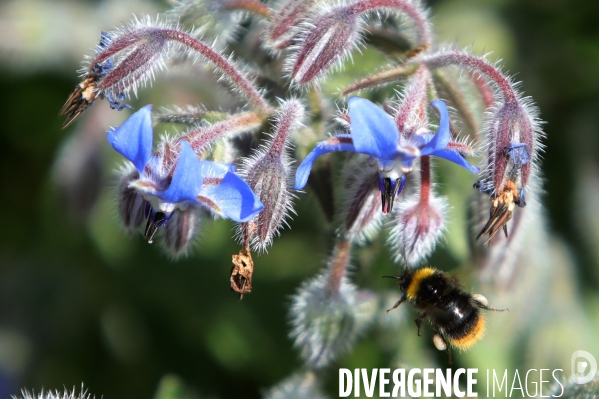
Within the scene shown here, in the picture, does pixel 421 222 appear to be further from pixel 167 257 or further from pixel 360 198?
pixel 167 257

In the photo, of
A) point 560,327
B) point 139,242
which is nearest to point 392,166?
point 560,327

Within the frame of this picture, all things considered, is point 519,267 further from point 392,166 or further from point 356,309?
point 392,166

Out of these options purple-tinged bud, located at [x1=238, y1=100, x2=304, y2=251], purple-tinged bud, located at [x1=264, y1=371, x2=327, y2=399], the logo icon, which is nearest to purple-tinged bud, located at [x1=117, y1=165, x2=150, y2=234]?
purple-tinged bud, located at [x1=238, y1=100, x2=304, y2=251]

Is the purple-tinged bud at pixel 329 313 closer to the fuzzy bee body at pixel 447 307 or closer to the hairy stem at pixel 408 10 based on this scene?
the fuzzy bee body at pixel 447 307

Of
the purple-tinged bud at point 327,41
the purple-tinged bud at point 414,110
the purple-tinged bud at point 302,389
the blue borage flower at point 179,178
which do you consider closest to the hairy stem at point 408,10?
the purple-tinged bud at point 327,41

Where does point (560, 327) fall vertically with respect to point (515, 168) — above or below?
below

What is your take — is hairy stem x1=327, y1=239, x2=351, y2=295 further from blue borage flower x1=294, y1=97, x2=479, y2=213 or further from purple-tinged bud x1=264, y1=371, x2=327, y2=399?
blue borage flower x1=294, y1=97, x2=479, y2=213
